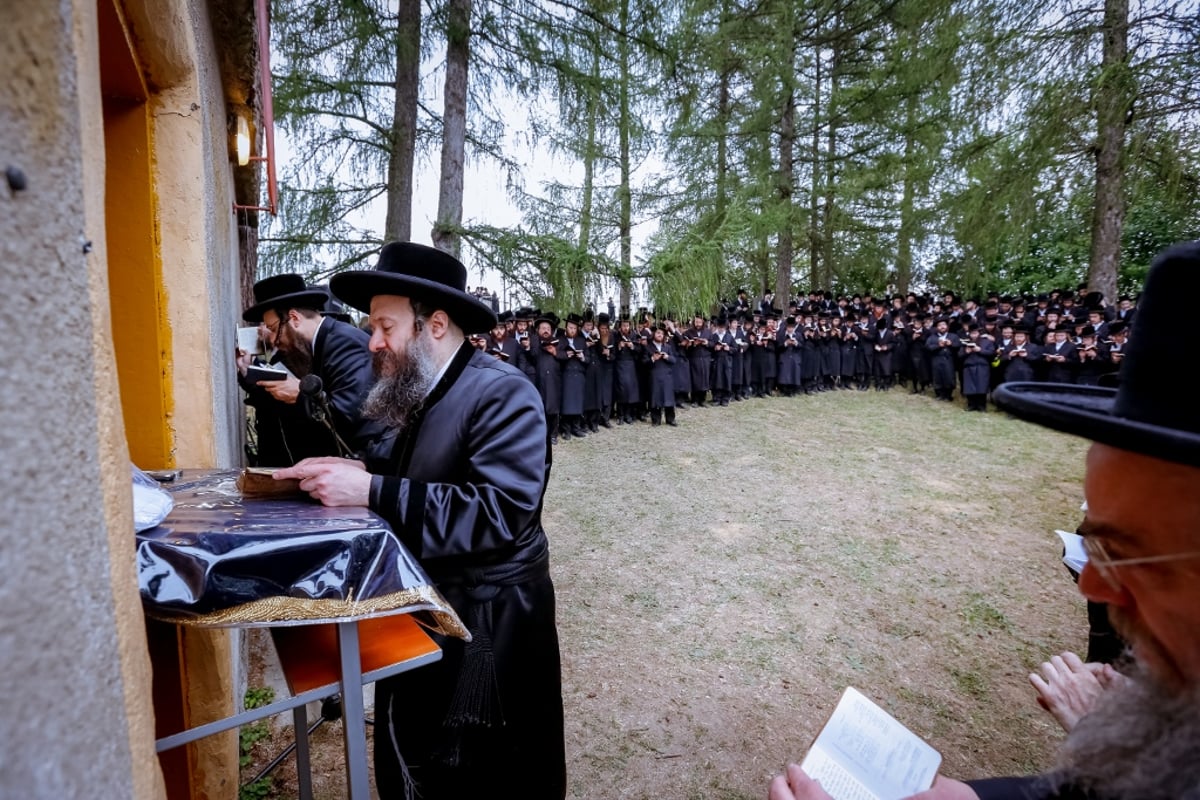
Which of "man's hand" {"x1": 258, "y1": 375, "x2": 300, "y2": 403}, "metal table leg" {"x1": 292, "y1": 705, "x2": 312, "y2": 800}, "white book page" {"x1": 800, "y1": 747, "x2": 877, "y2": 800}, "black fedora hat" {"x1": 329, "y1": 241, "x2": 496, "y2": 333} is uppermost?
"black fedora hat" {"x1": 329, "y1": 241, "x2": 496, "y2": 333}

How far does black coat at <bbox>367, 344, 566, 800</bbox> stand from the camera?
1.98 m

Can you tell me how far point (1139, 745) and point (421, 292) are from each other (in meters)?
2.20

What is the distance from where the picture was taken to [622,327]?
468 inches

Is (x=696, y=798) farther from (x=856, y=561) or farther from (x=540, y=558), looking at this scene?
(x=856, y=561)

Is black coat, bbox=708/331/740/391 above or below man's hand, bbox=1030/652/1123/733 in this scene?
above

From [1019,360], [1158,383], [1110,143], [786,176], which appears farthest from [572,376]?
[1110,143]

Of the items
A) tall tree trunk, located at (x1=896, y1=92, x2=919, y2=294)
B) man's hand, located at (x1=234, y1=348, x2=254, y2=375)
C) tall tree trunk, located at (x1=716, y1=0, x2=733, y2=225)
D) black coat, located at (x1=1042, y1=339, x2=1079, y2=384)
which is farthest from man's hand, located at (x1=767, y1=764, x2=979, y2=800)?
tall tree trunk, located at (x1=896, y1=92, x2=919, y2=294)

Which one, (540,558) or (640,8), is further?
(640,8)

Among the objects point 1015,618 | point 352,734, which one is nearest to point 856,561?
point 1015,618

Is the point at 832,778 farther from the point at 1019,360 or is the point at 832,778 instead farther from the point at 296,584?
the point at 1019,360

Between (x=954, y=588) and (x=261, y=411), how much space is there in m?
5.53

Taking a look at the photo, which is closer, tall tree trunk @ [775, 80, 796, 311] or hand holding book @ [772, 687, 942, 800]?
hand holding book @ [772, 687, 942, 800]

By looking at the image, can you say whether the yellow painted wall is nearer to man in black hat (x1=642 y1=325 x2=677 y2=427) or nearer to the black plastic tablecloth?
the black plastic tablecloth

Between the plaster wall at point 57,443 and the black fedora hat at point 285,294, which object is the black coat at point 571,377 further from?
the plaster wall at point 57,443
